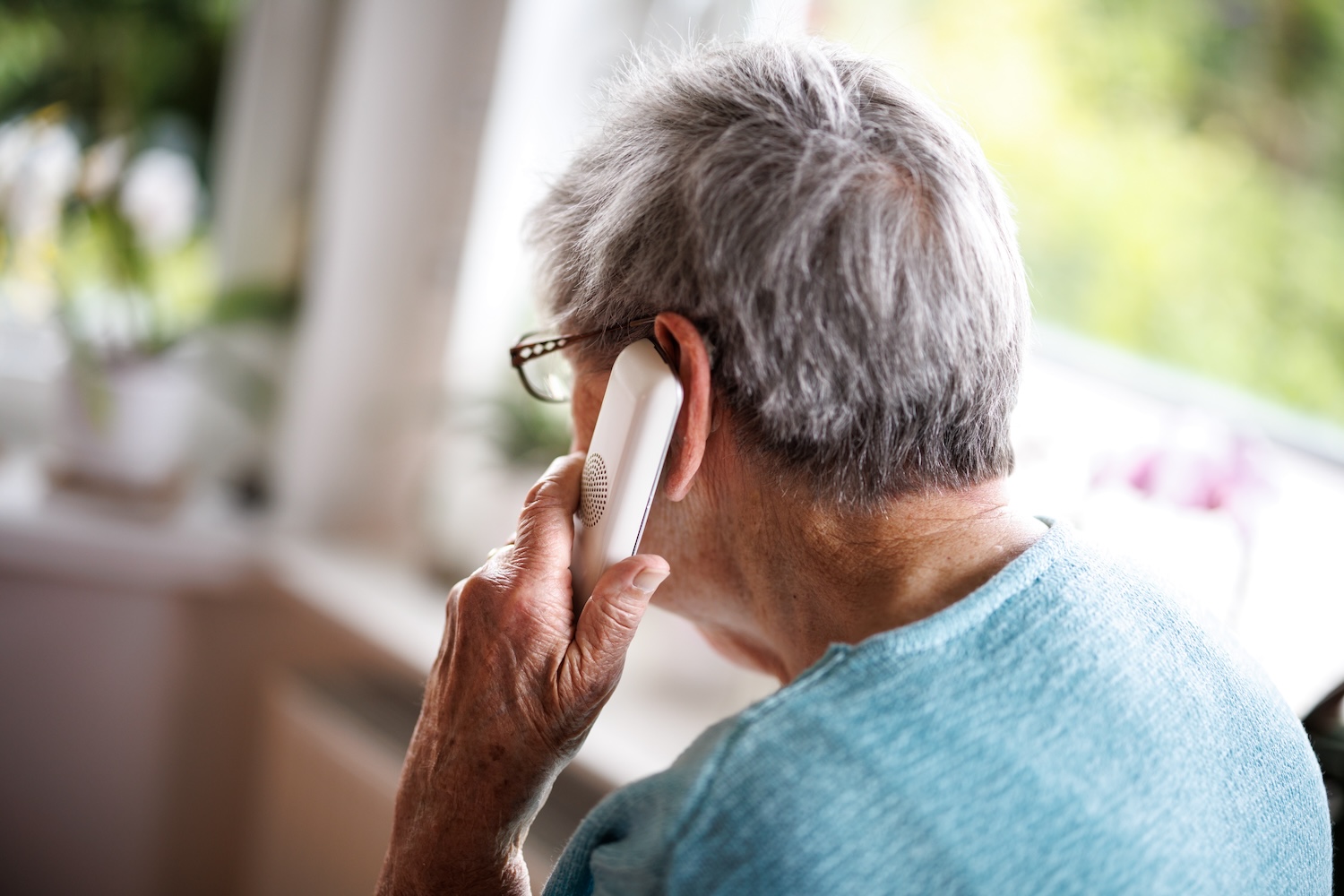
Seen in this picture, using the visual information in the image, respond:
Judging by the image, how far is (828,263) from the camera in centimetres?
69

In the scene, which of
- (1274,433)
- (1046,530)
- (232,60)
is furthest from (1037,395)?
(232,60)

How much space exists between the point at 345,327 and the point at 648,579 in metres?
1.18

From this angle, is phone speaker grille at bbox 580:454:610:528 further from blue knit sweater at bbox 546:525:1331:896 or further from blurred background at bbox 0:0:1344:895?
blurred background at bbox 0:0:1344:895

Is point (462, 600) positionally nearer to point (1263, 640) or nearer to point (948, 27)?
point (1263, 640)

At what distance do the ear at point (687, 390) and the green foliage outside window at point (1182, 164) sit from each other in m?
1.23

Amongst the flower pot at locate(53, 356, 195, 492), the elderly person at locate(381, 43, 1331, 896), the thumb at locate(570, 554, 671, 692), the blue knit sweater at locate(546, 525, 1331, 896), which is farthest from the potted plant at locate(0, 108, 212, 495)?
the blue knit sweater at locate(546, 525, 1331, 896)

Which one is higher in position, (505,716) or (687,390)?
(687,390)

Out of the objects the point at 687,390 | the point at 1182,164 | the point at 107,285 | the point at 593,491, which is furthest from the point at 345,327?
the point at 1182,164

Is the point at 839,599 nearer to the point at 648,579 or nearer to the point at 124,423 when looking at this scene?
the point at 648,579

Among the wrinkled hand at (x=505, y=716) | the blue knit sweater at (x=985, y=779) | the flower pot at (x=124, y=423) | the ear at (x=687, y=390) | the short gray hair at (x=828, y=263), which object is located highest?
the short gray hair at (x=828, y=263)

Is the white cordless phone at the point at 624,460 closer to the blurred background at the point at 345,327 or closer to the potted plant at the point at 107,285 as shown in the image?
the blurred background at the point at 345,327

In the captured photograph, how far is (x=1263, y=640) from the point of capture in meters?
1.20

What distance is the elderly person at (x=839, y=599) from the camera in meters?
0.61

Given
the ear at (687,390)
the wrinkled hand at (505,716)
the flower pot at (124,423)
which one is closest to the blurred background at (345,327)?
the flower pot at (124,423)
